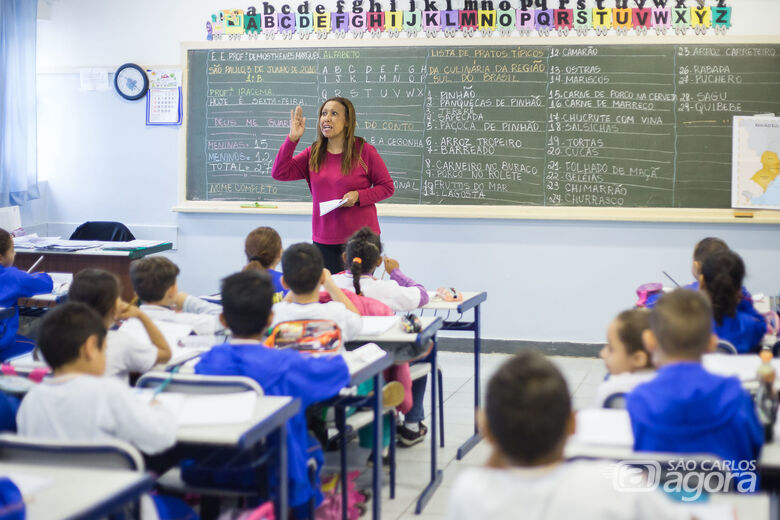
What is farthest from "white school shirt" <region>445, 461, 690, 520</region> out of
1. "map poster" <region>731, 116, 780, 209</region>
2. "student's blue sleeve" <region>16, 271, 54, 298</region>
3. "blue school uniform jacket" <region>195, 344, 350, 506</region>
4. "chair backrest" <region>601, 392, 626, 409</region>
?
"map poster" <region>731, 116, 780, 209</region>

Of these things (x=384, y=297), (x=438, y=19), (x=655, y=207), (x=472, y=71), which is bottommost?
(x=384, y=297)

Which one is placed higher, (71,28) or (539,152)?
(71,28)

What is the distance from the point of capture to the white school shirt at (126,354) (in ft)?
8.48

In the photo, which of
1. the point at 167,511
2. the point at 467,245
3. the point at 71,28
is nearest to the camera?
the point at 167,511

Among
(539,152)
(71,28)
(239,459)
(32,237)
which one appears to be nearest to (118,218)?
(32,237)

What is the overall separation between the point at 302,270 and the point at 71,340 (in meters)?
0.99

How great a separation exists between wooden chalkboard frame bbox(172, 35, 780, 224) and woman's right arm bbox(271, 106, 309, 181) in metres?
1.16

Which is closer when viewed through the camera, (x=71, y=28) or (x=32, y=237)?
(x=32, y=237)

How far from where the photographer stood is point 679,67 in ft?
17.7

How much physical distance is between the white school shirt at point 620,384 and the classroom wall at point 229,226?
3.38 meters

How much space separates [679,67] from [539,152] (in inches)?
40.1

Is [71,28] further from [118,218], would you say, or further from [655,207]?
[655,207]

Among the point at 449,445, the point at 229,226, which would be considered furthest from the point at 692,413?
the point at 229,226

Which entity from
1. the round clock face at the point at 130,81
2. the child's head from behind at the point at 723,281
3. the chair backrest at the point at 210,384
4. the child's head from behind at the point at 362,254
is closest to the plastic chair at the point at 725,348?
the child's head from behind at the point at 723,281
